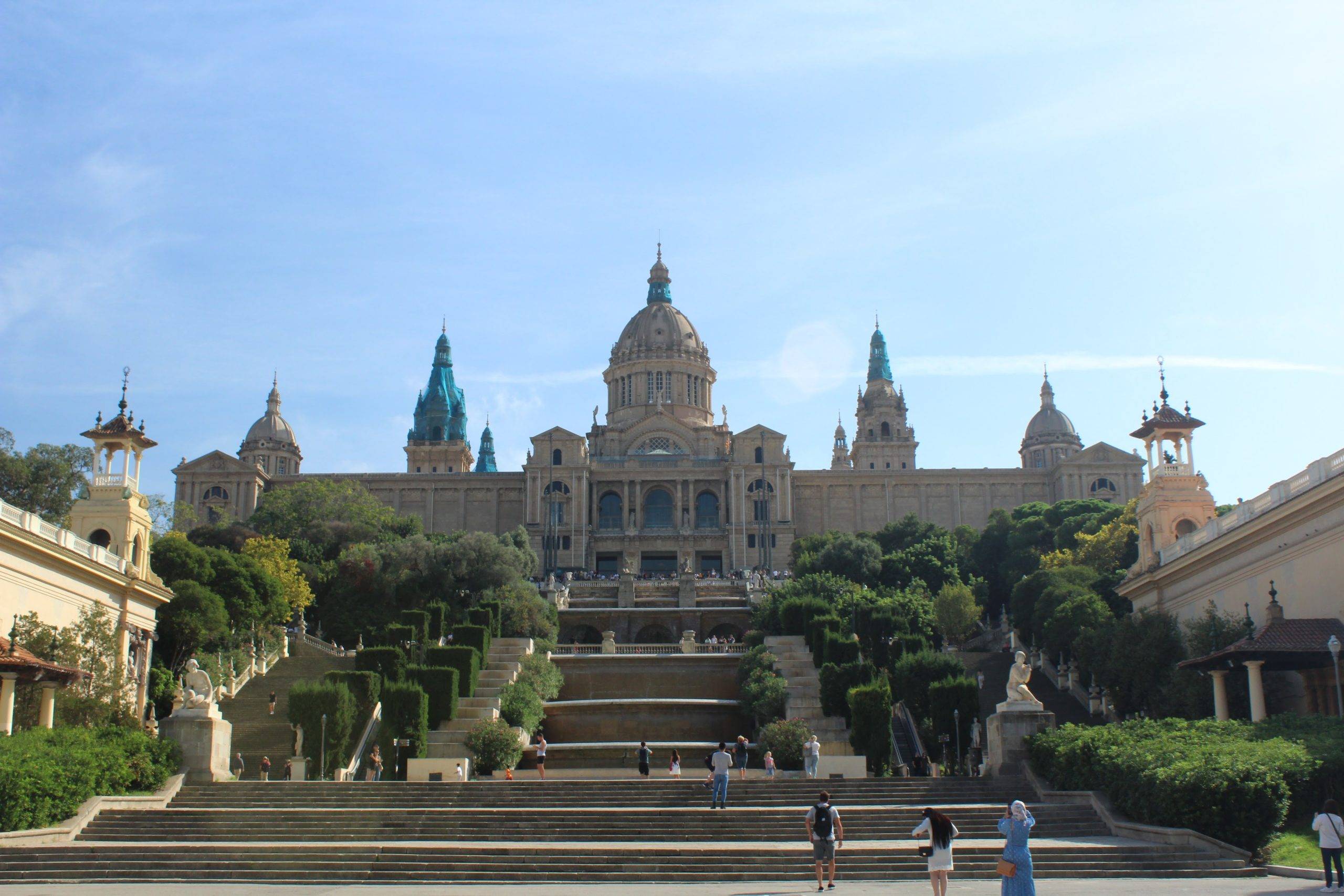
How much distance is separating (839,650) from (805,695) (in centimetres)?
201

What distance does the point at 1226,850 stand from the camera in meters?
23.1

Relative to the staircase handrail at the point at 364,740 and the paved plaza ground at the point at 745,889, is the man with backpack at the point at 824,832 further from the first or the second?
the staircase handrail at the point at 364,740

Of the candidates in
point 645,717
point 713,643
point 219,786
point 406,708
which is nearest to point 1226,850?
point 219,786

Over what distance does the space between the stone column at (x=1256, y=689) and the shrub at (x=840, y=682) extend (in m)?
13.5

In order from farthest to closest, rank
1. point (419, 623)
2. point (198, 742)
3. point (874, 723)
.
→ 1. point (419, 623)
2. point (874, 723)
3. point (198, 742)

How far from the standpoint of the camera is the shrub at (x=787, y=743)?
3956cm

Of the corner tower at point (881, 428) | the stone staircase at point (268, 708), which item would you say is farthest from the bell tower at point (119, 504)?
the corner tower at point (881, 428)

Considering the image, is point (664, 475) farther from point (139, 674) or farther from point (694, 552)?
point (139, 674)

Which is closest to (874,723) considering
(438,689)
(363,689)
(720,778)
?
(720,778)

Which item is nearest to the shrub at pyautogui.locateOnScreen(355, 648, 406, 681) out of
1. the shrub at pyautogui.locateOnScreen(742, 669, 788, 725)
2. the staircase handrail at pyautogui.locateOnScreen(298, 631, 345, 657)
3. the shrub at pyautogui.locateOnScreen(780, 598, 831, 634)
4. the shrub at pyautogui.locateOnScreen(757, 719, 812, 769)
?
the shrub at pyautogui.locateOnScreen(742, 669, 788, 725)

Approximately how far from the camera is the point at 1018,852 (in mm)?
16531

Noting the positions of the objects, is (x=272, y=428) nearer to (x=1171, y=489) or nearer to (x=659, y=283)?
(x=659, y=283)

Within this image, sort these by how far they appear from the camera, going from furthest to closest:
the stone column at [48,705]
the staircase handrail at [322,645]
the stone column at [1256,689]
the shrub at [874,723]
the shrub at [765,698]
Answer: the staircase handrail at [322,645] → the shrub at [765,698] → the shrub at [874,723] → the stone column at [48,705] → the stone column at [1256,689]

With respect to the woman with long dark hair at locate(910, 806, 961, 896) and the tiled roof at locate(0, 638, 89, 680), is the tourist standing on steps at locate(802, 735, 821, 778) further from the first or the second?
the tiled roof at locate(0, 638, 89, 680)
